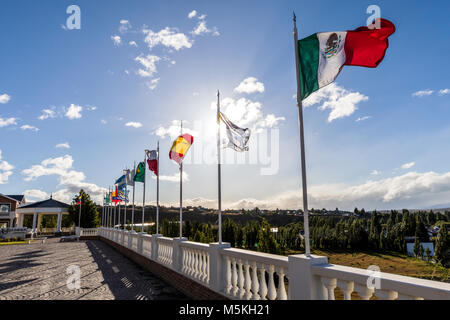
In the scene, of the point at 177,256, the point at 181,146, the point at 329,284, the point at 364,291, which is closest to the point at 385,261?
the point at 181,146

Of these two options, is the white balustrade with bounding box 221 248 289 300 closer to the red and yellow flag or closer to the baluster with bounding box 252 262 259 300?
the baluster with bounding box 252 262 259 300

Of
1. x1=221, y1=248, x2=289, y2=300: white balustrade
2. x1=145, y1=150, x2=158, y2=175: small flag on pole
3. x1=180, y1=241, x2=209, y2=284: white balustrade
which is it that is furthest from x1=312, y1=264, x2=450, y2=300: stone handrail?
x1=145, y1=150, x2=158, y2=175: small flag on pole

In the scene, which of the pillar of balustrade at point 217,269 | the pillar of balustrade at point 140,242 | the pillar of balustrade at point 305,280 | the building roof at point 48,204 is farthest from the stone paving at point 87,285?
the building roof at point 48,204

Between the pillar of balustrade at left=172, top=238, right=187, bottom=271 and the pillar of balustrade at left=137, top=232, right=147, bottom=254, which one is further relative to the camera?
the pillar of balustrade at left=137, top=232, right=147, bottom=254

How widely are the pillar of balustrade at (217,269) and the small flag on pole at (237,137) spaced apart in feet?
9.28

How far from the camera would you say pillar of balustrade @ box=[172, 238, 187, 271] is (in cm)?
955

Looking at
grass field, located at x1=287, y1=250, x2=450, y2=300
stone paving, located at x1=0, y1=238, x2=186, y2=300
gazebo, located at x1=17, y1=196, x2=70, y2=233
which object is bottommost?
grass field, located at x1=287, y1=250, x2=450, y2=300

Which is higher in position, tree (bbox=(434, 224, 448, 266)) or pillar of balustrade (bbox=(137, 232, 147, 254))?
pillar of balustrade (bbox=(137, 232, 147, 254))

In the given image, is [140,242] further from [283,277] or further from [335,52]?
[335,52]

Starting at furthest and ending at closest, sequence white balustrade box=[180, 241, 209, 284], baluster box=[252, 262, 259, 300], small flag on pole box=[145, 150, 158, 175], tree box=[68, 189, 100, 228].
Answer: tree box=[68, 189, 100, 228]
small flag on pole box=[145, 150, 158, 175]
white balustrade box=[180, 241, 209, 284]
baluster box=[252, 262, 259, 300]

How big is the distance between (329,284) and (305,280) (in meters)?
0.39

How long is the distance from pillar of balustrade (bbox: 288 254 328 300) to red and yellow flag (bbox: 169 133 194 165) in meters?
8.03
